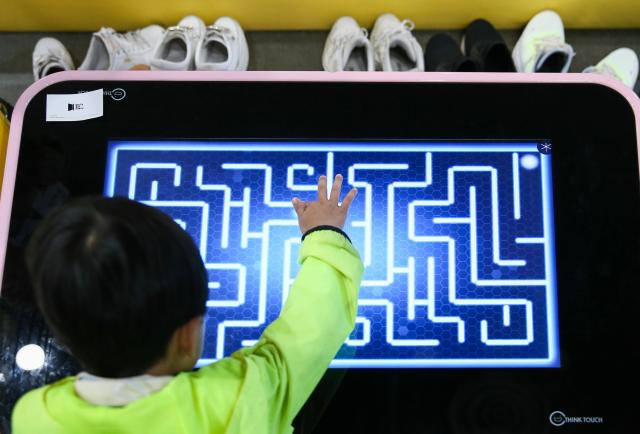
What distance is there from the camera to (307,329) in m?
0.70

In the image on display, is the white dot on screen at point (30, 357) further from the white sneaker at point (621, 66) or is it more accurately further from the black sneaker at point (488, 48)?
the white sneaker at point (621, 66)

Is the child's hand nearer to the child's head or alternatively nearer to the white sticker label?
the child's head

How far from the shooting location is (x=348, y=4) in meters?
1.23

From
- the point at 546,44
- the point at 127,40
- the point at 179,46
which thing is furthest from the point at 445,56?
the point at 127,40

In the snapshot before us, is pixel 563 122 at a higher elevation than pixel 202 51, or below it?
below

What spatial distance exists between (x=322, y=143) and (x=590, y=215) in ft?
1.41

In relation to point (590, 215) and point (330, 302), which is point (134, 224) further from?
point (590, 215)

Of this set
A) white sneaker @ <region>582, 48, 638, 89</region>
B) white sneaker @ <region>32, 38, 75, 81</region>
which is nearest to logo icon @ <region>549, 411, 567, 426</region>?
white sneaker @ <region>582, 48, 638, 89</region>

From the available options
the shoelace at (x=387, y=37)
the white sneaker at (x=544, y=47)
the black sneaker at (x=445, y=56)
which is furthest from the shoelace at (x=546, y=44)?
the shoelace at (x=387, y=37)

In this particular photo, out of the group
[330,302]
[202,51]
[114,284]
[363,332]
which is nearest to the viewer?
[114,284]

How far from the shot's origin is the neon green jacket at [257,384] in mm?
587

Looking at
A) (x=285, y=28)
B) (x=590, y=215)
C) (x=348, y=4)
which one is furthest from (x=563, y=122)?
(x=285, y=28)

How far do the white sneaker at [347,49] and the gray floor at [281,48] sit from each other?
2.3 inches

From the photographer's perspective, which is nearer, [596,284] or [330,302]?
[330,302]
